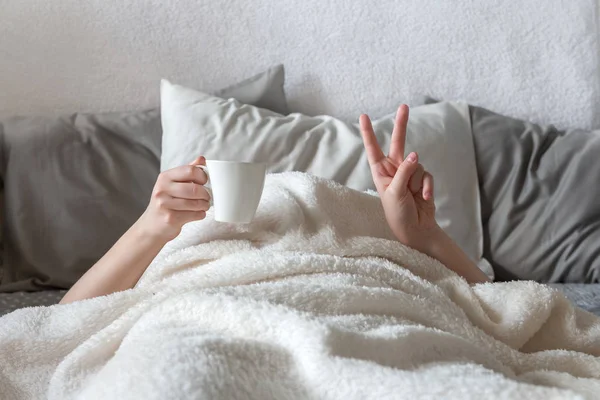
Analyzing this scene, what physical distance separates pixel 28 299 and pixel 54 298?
5cm

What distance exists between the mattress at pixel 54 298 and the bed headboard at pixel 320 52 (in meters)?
0.52

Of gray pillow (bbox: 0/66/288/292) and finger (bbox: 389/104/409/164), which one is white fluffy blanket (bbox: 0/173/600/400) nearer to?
finger (bbox: 389/104/409/164)

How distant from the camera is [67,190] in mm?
1485

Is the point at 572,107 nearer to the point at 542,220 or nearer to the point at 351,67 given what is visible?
the point at 542,220

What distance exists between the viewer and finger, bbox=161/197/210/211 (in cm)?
97

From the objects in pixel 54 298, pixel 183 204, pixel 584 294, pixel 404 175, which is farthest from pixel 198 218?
pixel 584 294

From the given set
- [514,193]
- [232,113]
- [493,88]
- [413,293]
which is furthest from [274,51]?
[413,293]

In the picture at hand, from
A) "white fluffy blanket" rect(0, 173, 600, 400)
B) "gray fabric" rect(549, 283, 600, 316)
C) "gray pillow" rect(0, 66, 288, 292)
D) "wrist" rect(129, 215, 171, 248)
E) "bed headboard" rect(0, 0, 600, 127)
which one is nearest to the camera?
"white fluffy blanket" rect(0, 173, 600, 400)

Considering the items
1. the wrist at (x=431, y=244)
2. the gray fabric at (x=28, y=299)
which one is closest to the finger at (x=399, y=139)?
the wrist at (x=431, y=244)

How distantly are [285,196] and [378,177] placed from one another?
0.17m

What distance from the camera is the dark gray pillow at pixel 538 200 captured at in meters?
1.52

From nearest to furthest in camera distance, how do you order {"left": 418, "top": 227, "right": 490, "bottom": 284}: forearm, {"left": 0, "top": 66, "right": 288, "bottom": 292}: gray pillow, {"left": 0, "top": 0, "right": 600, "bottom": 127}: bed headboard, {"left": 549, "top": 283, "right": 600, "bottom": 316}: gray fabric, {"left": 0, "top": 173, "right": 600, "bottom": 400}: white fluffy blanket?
{"left": 0, "top": 173, "right": 600, "bottom": 400}: white fluffy blanket → {"left": 418, "top": 227, "right": 490, "bottom": 284}: forearm → {"left": 549, "top": 283, "right": 600, "bottom": 316}: gray fabric → {"left": 0, "top": 66, "right": 288, "bottom": 292}: gray pillow → {"left": 0, "top": 0, "right": 600, "bottom": 127}: bed headboard

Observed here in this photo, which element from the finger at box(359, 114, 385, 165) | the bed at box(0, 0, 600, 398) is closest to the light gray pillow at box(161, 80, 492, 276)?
the bed at box(0, 0, 600, 398)

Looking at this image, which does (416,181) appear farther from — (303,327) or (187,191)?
(303,327)
